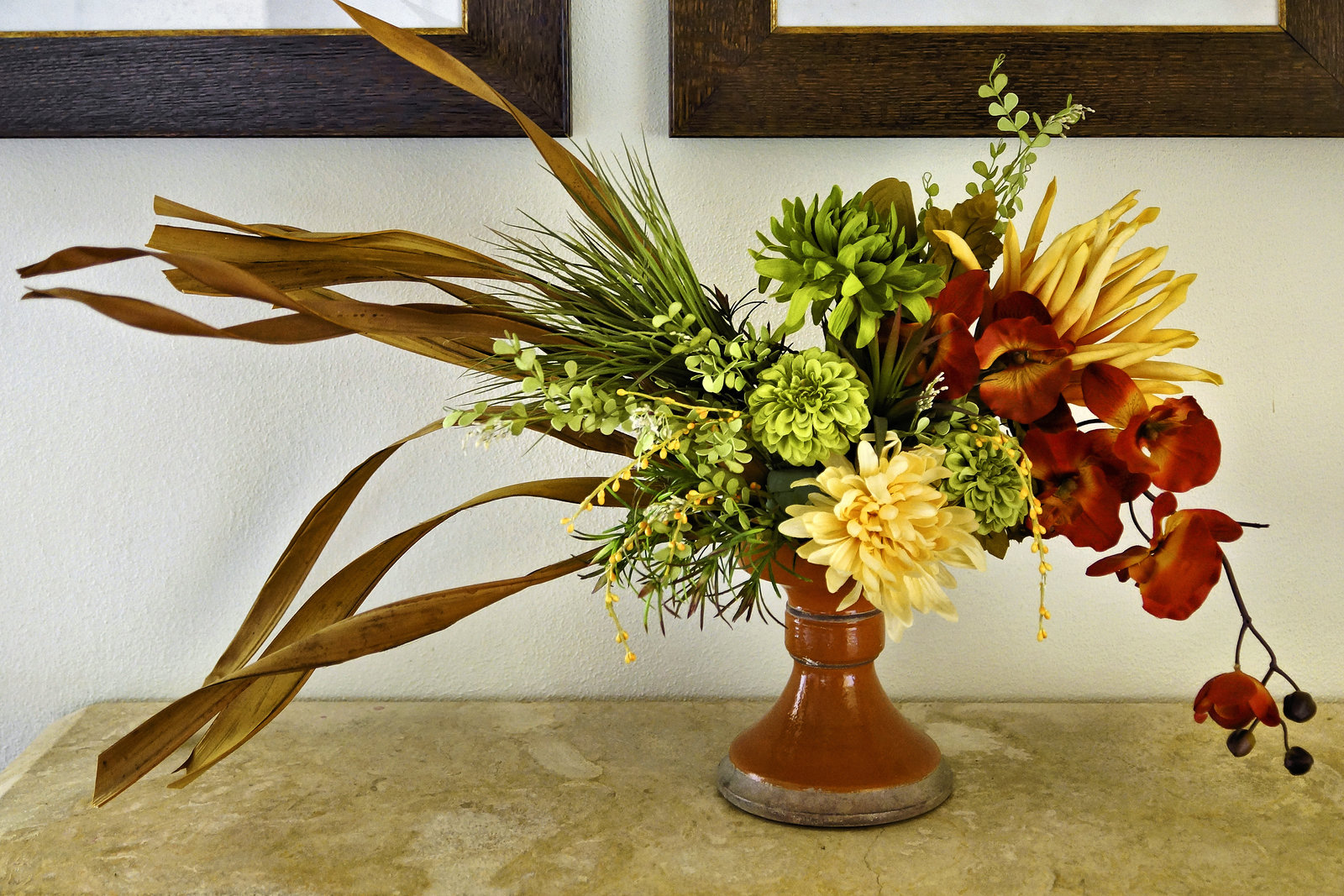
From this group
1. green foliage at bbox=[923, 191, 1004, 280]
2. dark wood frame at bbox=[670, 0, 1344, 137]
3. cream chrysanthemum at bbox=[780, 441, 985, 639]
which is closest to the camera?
cream chrysanthemum at bbox=[780, 441, 985, 639]

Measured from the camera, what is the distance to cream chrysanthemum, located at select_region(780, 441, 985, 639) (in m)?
0.46

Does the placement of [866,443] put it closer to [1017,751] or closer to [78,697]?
[1017,751]

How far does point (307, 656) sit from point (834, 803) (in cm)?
33

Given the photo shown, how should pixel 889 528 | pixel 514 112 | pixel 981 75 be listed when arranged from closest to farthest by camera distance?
pixel 889 528, pixel 514 112, pixel 981 75

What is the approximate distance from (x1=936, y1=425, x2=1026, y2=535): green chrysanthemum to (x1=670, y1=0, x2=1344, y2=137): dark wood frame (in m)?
0.39

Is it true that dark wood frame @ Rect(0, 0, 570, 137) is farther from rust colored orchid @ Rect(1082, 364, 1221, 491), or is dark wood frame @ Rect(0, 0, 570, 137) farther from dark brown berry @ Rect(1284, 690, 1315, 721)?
dark brown berry @ Rect(1284, 690, 1315, 721)

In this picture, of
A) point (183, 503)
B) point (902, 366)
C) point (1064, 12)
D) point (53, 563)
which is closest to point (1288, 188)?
point (1064, 12)

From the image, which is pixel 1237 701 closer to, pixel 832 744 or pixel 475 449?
pixel 832 744

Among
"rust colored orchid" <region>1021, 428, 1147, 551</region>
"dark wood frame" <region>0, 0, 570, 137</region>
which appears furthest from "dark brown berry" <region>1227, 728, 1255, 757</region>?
"dark wood frame" <region>0, 0, 570, 137</region>

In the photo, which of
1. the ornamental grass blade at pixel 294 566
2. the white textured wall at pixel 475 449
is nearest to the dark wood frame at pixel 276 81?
the white textured wall at pixel 475 449

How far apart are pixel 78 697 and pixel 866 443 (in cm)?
80

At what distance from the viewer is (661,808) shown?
0.63 m

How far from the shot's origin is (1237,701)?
1.71ft

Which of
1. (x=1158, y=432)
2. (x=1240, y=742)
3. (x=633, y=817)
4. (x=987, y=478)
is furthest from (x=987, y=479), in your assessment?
(x=633, y=817)
